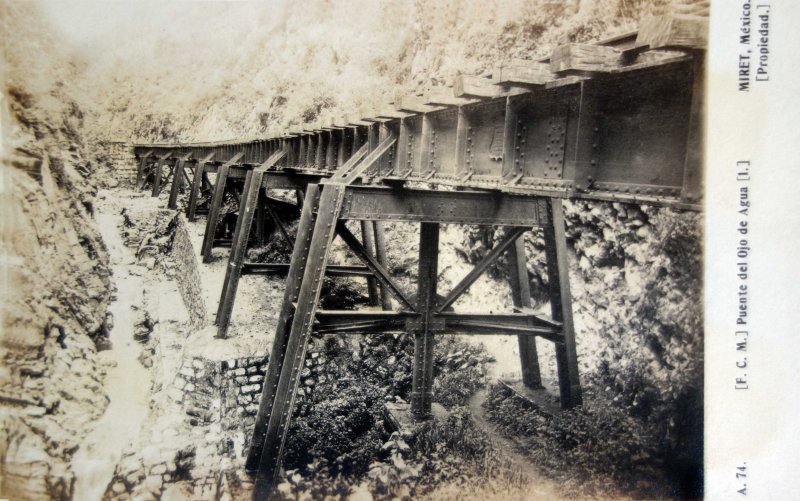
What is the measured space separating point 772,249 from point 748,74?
1.17 metres

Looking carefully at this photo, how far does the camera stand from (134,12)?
501 centimetres

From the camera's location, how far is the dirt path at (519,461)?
469 centimetres

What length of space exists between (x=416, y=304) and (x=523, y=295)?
145 cm

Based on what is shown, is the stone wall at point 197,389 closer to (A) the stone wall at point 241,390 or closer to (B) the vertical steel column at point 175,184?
(A) the stone wall at point 241,390

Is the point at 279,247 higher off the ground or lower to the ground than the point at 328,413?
higher

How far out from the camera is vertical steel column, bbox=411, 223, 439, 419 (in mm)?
5199

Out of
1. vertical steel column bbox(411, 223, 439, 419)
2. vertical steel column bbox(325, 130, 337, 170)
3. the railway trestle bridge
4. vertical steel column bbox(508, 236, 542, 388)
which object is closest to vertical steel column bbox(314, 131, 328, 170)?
the railway trestle bridge

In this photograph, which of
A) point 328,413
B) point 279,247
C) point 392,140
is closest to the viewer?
point 392,140

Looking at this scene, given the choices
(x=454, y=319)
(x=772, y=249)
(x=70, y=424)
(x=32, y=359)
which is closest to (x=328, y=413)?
(x=454, y=319)

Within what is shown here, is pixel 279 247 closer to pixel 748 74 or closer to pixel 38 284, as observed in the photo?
pixel 38 284

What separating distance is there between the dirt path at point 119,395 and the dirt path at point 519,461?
12.5 ft

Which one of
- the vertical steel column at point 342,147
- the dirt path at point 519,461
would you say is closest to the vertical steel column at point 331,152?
the vertical steel column at point 342,147

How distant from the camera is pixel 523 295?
5828 millimetres

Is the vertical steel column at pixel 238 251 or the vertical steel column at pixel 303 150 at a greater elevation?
the vertical steel column at pixel 303 150
